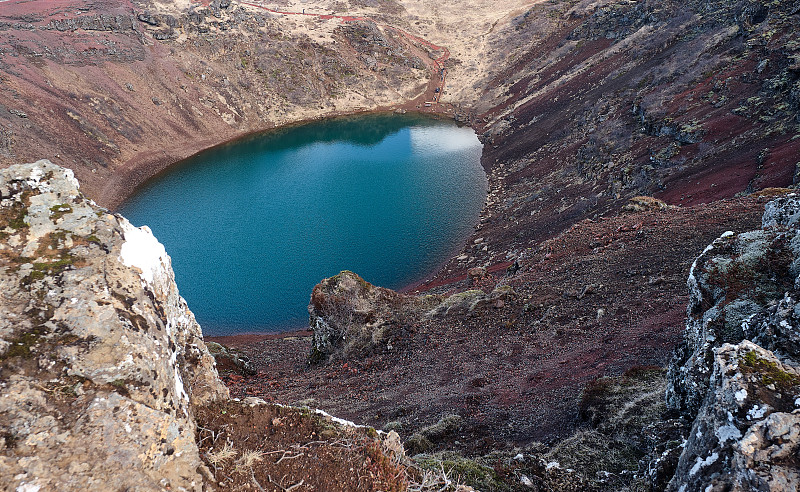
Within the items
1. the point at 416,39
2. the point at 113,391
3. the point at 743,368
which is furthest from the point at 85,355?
the point at 416,39

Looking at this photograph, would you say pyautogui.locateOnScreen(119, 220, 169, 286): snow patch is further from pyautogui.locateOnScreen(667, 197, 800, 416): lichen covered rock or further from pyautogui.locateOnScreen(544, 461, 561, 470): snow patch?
pyautogui.locateOnScreen(667, 197, 800, 416): lichen covered rock

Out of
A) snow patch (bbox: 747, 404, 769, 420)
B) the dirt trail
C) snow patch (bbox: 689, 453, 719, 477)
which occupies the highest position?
the dirt trail

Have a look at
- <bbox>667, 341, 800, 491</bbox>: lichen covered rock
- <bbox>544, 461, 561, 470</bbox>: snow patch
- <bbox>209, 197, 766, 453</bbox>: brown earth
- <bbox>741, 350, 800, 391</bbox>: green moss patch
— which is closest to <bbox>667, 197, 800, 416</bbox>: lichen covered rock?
<bbox>741, 350, 800, 391</bbox>: green moss patch

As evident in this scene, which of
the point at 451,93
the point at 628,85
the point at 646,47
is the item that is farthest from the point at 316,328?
the point at 451,93

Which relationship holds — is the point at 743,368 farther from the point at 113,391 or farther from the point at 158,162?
the point at 158,162

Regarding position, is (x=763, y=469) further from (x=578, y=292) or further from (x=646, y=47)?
(x=646, y=47)

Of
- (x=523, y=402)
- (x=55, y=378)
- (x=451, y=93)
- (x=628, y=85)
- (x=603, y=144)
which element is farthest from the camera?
(x=451, y=93)
